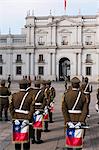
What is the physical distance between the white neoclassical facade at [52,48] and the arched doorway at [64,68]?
0.81 ft

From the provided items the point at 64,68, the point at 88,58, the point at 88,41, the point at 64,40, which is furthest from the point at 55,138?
the point at 64,68

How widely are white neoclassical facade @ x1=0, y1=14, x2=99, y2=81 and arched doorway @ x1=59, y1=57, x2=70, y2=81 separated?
0.81ft

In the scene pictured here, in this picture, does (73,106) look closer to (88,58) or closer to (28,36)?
(88,58)

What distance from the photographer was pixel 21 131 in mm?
7656

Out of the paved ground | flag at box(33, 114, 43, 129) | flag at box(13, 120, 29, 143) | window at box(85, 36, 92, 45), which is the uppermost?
window at box(85, 36, 92, 45)

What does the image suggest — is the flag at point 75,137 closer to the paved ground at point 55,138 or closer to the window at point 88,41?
the paved ground at point 55,138

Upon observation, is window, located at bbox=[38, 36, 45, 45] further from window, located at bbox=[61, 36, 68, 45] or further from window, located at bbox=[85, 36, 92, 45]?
window, located at bbox=[85, 36, 92, 45]

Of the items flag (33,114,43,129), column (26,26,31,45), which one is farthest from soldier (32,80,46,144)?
column (26,26,31,45)

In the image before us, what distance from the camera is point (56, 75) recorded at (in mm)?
61969

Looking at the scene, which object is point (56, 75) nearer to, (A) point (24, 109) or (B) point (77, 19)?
(B) point (77, 19)

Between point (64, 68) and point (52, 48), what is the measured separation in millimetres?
9530

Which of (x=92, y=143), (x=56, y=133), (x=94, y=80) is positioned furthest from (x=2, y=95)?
(x=94, y=80)

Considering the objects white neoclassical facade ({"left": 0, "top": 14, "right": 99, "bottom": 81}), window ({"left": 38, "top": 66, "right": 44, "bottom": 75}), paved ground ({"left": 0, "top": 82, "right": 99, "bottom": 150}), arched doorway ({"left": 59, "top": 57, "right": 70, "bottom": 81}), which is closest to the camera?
paved ground ({"left": 0, "top": 82, "right": 99, "bottom": 150})

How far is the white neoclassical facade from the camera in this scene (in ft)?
202
